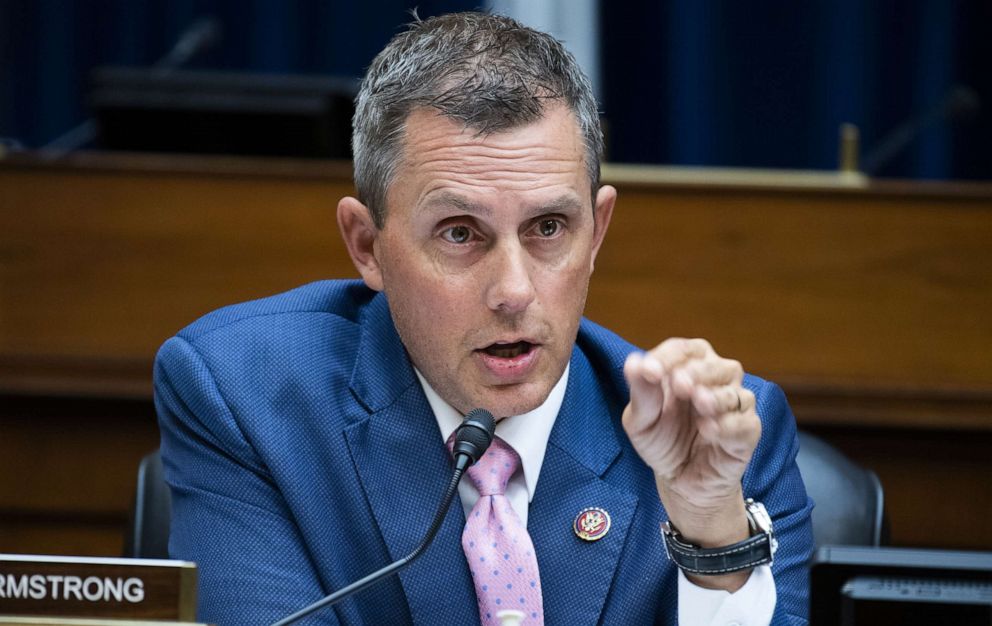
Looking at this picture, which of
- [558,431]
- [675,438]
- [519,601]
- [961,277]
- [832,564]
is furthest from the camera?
[961,277]

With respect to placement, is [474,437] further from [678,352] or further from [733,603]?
[733,603]

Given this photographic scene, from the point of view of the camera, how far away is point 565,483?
6.08 ft

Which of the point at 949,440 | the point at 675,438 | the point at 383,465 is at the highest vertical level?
A: the point at 675,438

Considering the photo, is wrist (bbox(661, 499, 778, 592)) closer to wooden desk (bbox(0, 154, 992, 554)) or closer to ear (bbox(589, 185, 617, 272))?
ear (bbox(589, 185, 617, 272))

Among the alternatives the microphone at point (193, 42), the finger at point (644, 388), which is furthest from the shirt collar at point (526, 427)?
the microphone at point (193, 42)

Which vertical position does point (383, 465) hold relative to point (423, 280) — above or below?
below

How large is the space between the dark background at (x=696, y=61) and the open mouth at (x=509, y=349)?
371 cm

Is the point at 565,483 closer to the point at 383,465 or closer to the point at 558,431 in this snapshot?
the point at 558,431

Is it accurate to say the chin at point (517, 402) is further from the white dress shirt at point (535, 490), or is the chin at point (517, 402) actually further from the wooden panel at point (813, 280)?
the wooden panel at point (813, 280)

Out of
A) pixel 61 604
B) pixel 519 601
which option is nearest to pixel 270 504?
pixel 519 601

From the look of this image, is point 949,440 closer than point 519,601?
No

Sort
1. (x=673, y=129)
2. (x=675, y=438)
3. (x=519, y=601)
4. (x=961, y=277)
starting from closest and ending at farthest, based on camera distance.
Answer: (x=675, y=438) → (x=519, y=601) → (x=961, y=277) → (x=673, y=129)

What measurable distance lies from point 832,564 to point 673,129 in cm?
429

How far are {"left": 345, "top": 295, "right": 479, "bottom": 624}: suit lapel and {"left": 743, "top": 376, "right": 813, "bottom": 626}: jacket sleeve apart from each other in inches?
15.7
